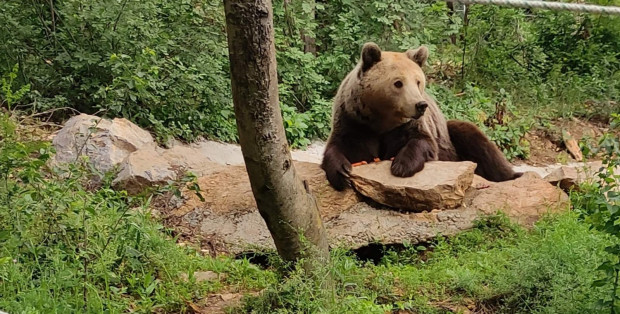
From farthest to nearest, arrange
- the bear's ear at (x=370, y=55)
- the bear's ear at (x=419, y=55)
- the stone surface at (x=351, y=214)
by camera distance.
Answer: the bear's ear at (x=419, y=55) → the bear's ear at (x=370, y=55) → the stone surface at (x=351, y=214)

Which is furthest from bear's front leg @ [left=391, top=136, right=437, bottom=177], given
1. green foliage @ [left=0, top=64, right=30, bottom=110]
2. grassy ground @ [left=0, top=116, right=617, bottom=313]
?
green foliage @ [left=0, top=64, right=30, bottom=110]

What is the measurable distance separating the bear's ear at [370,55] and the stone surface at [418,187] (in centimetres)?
91

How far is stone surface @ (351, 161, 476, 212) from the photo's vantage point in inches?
206

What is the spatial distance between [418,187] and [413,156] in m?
0.33

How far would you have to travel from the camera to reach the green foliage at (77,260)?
3365mm

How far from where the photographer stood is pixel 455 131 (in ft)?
22.1

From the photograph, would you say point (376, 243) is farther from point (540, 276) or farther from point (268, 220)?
point (268, 220)

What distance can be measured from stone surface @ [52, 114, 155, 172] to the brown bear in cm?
182

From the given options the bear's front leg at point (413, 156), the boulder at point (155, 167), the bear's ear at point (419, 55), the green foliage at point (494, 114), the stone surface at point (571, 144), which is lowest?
the stone surface at point (571, 144)

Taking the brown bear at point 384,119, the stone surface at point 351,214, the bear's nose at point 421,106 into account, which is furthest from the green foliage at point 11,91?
the bear's nose at point 421,106

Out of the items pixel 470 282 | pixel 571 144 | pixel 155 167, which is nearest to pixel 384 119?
pixel 155 167

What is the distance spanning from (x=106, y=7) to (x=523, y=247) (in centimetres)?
494

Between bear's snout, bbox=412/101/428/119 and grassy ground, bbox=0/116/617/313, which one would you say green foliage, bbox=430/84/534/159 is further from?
grassy ground, bbox=0/116/617/313

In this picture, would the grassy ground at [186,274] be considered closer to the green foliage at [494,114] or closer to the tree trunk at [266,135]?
the tree trunk at [266,135]
